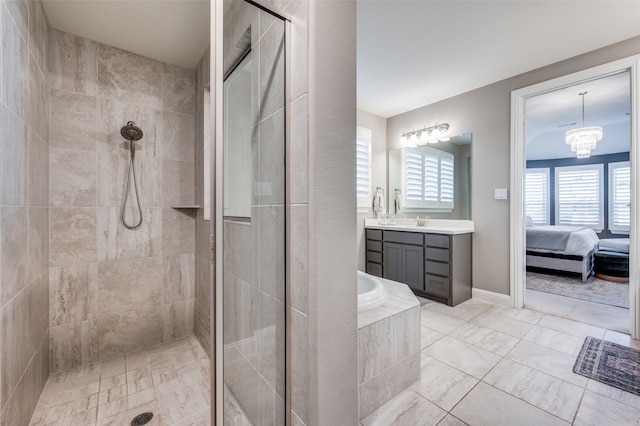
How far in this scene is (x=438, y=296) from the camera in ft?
9.96

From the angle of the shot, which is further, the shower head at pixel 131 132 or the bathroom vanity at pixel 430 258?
the bathroom vanity at pixel 430 258

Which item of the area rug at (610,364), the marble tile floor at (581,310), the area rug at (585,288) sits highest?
the area rug at (585,288)

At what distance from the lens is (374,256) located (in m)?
3.75

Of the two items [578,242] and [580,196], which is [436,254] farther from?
[580,196]

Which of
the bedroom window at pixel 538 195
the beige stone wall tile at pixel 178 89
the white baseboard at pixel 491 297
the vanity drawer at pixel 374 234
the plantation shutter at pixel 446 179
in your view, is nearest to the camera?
the beige stone wall tile at pixel 178 89

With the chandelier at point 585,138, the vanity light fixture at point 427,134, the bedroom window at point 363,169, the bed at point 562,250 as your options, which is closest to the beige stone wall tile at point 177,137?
the bedroom window at point 363,169

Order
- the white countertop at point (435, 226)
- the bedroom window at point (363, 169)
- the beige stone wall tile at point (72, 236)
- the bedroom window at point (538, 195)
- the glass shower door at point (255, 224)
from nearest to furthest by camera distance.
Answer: the glass shower door at point (255, 224) < the beige stone wall tile at point (72, 236) < the white countertop at point (435, 226) < the bedroom window at point (363, 169) < the bedroom window at point (538, 195)

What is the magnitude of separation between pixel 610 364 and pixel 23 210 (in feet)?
11.9

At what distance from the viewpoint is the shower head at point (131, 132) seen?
6.62ft

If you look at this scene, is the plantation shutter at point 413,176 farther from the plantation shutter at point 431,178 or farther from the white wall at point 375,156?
the white wall at point 375,156

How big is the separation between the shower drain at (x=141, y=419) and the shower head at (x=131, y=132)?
182 cm

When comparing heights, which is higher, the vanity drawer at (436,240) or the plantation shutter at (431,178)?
the plantation shutter at (431,178)

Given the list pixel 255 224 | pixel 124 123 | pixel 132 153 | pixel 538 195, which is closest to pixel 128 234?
pixel 132 153

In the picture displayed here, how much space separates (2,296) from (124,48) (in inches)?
74.5
